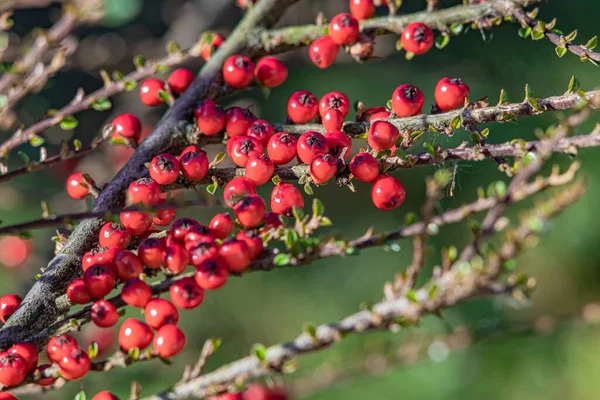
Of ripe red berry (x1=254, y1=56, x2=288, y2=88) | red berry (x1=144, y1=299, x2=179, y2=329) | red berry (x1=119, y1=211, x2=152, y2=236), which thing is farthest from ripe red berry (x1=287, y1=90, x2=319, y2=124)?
red berry (x1=144, y1=299, x2=179, y2=329)

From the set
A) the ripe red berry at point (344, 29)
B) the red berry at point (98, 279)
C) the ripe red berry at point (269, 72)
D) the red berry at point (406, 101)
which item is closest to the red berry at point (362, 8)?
the ripe red berry at point (344, 29)

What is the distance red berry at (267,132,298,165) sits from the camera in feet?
5.46

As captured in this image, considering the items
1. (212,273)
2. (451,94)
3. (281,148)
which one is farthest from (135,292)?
(451,94)

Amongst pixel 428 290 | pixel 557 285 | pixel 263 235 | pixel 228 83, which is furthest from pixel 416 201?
pixel 428 290

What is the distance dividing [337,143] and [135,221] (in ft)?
1.73

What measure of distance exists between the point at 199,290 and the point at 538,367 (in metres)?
3.82

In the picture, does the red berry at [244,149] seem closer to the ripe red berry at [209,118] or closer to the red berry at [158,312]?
the ripe red berry at [209,118]

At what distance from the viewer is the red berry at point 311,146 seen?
157 cm

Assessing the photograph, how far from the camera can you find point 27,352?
1.31 m

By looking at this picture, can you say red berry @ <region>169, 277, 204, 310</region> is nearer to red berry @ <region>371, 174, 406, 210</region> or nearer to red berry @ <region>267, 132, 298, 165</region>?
red berry @ <region>267, 132, 298, 165</region>

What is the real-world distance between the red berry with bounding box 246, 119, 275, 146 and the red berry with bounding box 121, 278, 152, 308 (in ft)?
1.69

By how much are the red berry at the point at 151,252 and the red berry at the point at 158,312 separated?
92mm

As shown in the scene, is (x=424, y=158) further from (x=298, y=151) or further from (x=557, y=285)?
(x=557, y=285)

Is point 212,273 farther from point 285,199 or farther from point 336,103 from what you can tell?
point 336,103
